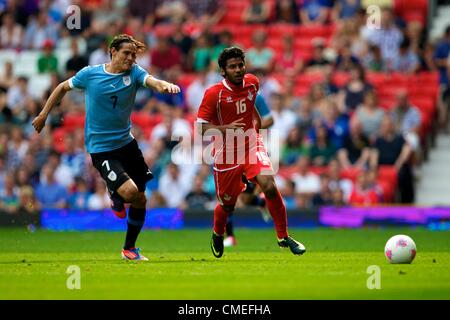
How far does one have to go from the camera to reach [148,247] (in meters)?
18.0

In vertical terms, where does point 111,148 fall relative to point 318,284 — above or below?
above

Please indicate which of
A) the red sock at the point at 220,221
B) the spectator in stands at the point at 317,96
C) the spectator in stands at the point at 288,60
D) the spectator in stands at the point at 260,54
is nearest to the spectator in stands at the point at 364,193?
the spectator in stands at the point at 317,96

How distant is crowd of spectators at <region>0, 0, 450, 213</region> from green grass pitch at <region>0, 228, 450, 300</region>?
13.8 feet

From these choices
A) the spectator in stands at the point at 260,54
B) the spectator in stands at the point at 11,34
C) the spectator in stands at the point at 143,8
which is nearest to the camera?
the spectator in stands at the point at 260,54

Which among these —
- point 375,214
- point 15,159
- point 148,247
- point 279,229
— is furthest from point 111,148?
point 15,159

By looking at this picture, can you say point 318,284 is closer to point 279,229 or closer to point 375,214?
point 279,229

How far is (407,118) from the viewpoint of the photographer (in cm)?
2433

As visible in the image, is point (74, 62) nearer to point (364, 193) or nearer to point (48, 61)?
point (48, 61)

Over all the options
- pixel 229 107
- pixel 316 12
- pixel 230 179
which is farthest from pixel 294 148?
pixel 229 107

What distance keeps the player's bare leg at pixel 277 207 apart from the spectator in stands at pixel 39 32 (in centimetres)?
1613

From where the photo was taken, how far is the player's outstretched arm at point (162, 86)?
528 inches

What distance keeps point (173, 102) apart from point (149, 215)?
3743 millimetres

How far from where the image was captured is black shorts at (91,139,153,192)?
14.4 m

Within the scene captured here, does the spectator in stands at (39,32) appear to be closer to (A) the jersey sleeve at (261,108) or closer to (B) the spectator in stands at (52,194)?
(B) the spectator in stands at (52,194)
